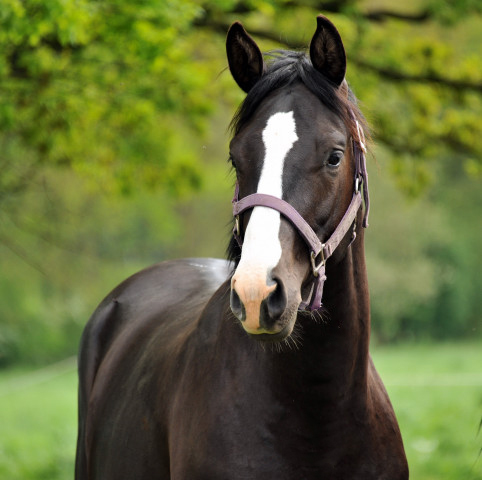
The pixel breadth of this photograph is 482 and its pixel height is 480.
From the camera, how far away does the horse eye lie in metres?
2.67

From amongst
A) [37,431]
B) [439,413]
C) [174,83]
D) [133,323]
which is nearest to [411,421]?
[439,413]

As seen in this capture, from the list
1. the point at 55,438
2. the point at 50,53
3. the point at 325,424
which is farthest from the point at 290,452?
the point at 55,438

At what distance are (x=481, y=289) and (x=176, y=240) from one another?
12614mm

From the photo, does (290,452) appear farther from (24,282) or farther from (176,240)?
(176,240)

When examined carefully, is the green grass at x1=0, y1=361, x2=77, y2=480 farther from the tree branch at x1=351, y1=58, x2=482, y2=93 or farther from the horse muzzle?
the horse muzzle

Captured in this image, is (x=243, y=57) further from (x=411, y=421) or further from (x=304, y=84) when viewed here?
(x=411, y=421)

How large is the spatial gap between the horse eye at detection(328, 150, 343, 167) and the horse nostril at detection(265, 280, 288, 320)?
1.76 feet

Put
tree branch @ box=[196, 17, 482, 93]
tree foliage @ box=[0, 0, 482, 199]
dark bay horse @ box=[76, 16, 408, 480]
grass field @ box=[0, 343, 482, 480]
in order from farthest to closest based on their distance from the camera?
tree branch @ box=[196, 17, 482, 93]
tree foliage @ box=[0, 0, 482, 199]
grass field @ box=[0, 343, 482, 480]
dark bay horse @ box=[76, 16, 408, 480]

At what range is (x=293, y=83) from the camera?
282 centimetres

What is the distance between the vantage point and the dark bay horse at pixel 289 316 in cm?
249

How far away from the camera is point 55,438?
9.66 meters

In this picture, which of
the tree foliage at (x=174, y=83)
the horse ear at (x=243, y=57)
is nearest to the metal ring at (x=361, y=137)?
the horse ear at (x=243, y=57)

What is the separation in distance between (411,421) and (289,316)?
7.26 metres

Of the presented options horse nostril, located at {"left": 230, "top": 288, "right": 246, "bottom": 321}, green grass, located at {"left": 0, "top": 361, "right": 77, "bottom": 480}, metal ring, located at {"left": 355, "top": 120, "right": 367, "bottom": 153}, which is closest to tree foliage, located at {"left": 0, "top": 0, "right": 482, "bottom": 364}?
metal ring, located at {"left": 355, "top": 120, "right": 367, "bottom": 153}
